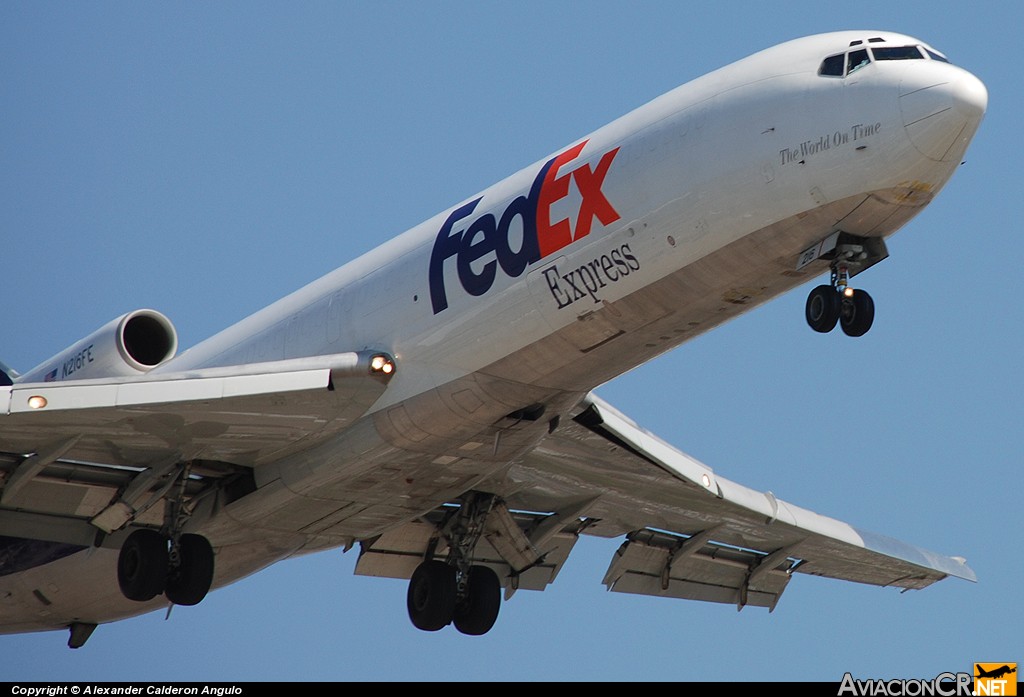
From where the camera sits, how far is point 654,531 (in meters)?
27.0

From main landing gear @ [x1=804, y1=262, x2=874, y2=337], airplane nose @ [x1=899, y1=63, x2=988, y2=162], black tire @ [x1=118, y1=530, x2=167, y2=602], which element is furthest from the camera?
black tire @ [x1=118, y1=530, x2=167, y2=602]

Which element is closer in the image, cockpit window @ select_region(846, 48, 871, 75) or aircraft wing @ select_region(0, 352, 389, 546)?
cockpit window @ select_region(846, 48, 871, 75)

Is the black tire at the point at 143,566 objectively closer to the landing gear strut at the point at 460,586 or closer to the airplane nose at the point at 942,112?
the landing gear strut at the point at 460,586

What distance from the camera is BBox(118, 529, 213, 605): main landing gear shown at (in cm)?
2203

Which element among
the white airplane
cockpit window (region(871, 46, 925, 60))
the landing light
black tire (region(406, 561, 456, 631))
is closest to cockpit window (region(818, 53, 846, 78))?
the white airplane

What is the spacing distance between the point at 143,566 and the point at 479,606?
200 inches

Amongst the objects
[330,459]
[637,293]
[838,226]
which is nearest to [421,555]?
[330,459]

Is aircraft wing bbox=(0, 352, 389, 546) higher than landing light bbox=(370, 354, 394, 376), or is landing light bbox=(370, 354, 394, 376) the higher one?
landing light bbox=(370, 354, 394, 376)

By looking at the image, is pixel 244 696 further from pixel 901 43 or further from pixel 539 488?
pixel 901 43

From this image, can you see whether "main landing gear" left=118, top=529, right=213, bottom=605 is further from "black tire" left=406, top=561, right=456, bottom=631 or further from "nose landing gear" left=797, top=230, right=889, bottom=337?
"nose landing gear" left=797, top=230, right=889, bottom=337

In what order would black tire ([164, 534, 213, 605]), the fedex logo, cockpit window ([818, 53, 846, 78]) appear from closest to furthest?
cockpit window ([818, 53, 846, 78]), the fedex logo, black tire ([164, 534, 213, 605])

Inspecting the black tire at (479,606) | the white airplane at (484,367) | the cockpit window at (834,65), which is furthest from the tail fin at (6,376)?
the cockpit window at (834,65)

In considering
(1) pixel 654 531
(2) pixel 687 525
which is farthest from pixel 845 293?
(1) pixel 654 531

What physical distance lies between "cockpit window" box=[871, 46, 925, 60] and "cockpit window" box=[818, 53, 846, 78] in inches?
13.8
